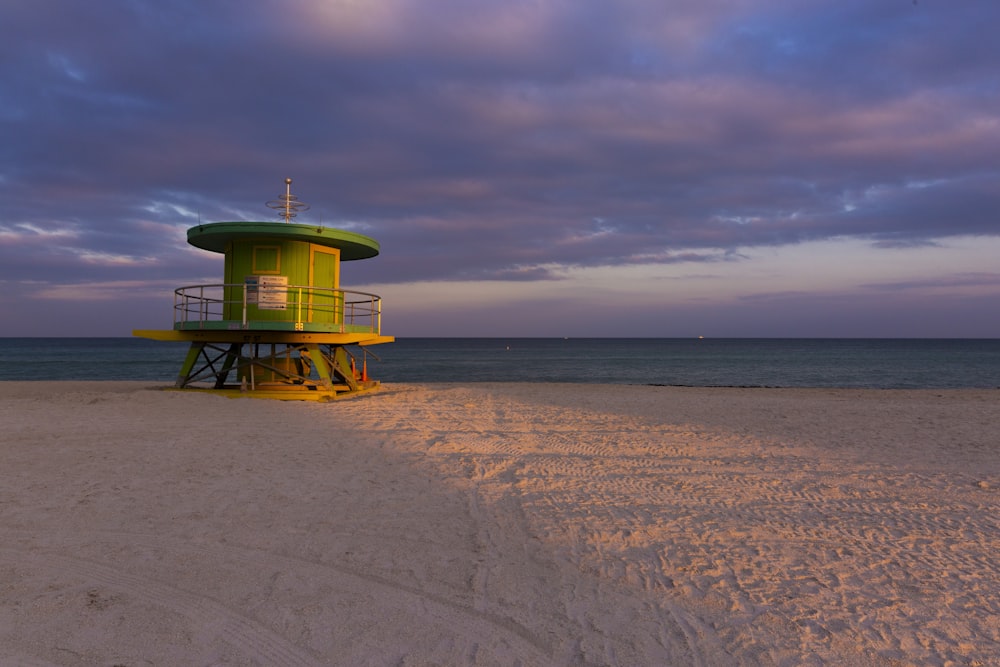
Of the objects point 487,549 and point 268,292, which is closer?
point 487,549

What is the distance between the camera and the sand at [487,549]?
3.95 m

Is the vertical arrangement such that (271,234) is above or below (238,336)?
above

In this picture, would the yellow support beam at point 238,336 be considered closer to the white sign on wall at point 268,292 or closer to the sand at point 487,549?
the white sign on wall at point 268,292

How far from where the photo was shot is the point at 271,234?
→ 54.4 feet

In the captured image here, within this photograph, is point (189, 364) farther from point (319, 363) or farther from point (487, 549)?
point (487, 549)

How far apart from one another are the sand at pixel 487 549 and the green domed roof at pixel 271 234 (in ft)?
21.6

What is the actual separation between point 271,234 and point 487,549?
521 inches

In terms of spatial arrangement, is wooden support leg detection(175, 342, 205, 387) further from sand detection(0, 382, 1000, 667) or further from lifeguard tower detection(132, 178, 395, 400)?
sand detection(0, 382, 1000, 667)

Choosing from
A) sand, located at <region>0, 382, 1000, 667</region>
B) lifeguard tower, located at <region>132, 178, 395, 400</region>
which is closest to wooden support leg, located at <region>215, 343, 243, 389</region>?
lifeguard tower, located at <region>132, 178, 395, 400</region>

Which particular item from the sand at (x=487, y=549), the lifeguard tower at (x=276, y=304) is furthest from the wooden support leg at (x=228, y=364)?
the sand at (x=487, y=549)

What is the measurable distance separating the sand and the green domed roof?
21.6ft

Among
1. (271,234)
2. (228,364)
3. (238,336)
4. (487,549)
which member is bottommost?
(487,549)

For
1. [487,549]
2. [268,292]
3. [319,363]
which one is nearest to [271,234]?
[268,292]

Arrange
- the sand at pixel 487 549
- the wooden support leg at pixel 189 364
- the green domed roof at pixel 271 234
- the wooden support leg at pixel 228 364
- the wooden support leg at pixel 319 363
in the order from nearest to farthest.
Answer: the sand at pixel 487 549 → the green domed roof at pixel 271 234 → the wooden support leg at pixel 319 363 → the wooden support leg at pixel 189 364 → the wooden support leg at pixel 228 364
